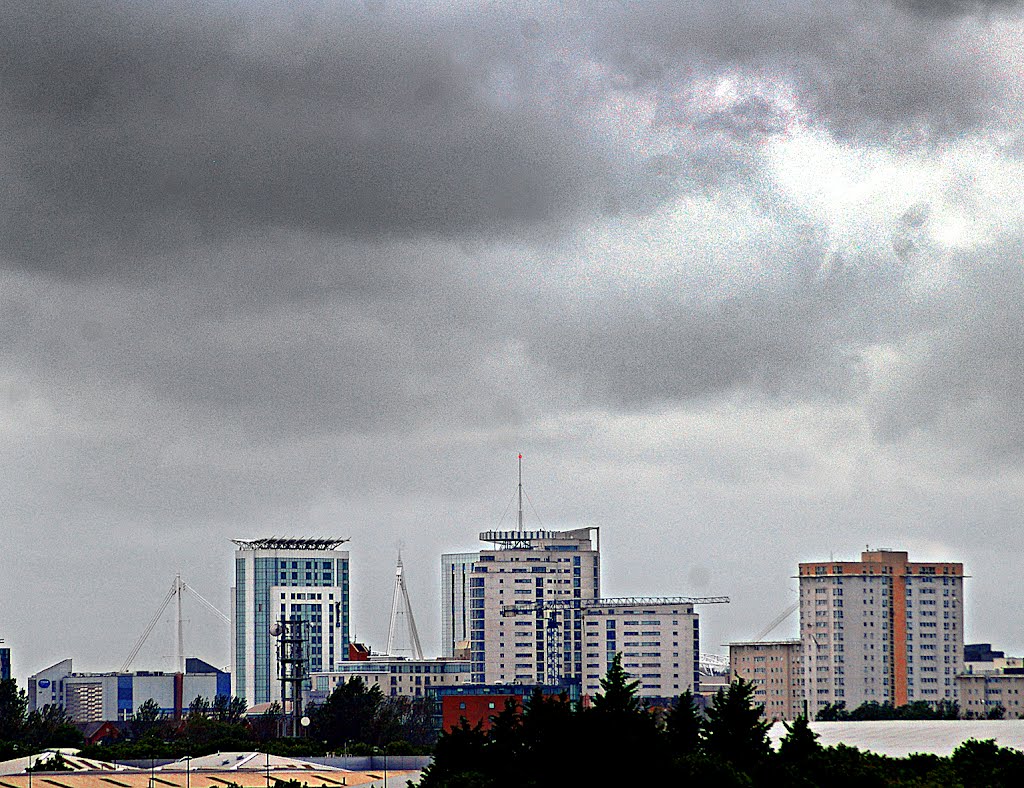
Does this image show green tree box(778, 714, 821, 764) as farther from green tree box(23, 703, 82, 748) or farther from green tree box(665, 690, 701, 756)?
green tree box(23, 703, 82, 748)

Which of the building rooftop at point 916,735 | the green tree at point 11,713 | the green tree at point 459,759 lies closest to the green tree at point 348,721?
the green tree at point 11,713

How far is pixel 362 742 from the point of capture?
142875 millimetres

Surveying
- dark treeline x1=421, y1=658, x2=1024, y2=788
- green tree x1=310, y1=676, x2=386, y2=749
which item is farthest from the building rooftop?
green tree x1=310, y1=676, x2=386, y2=749

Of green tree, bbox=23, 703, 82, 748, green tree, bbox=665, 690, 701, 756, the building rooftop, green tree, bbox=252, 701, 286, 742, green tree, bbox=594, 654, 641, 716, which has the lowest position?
green tree, bbox=252, 701, 286, 742

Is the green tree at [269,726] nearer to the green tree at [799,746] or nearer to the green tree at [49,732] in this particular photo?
the green tree at [49,732]

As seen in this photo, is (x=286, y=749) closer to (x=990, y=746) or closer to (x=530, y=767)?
(x=990, y=746)

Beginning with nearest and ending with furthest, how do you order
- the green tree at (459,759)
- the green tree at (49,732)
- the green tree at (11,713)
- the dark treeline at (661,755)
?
the dark treeline at (661,755)
the green tree at (459,759)
the green tree at (49,732)
the green tree at (11,713)

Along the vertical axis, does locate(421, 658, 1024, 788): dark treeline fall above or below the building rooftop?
above

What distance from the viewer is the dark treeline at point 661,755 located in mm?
53938

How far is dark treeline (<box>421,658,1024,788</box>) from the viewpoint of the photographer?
53938 millimetres

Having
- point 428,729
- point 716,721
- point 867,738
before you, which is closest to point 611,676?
point 716,721

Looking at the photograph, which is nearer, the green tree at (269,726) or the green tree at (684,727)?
the green tree at (684,727)

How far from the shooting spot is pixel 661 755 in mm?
54250

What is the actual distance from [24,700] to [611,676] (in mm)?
102005
